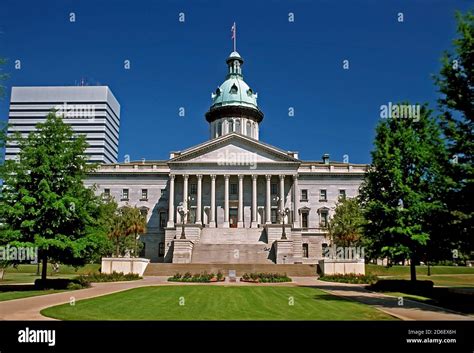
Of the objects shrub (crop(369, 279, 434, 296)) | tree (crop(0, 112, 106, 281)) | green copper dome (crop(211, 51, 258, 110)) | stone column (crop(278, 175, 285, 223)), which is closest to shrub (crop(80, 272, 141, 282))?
tree (crop(0, 112, 106, 281))

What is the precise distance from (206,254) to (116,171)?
30.9 m

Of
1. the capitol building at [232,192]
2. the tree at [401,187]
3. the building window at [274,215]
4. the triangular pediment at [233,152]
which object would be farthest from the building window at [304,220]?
the tree at [401,187]

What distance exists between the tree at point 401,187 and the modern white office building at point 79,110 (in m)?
132

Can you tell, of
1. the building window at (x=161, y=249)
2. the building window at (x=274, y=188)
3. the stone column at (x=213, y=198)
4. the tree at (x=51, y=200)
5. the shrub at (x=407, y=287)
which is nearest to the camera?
→ the shrub at (x=407, y=287)

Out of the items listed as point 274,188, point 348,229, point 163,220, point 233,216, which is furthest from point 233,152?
point 348,229

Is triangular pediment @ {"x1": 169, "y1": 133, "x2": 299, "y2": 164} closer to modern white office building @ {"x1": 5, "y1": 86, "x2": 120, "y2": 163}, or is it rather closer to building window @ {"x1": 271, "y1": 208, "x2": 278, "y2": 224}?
building window @ {"x1": 271, "y1": 208, "x2": 278, "y2": 224}

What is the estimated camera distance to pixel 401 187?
29.1 meters

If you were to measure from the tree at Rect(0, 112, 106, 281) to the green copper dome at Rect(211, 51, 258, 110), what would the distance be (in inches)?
2455

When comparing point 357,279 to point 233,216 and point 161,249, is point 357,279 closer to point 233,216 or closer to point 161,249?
point 233,216

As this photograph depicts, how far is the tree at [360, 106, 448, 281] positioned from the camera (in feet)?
93.7

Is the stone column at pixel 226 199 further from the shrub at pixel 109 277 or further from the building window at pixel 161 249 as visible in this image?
the shrub at pixel 109 277

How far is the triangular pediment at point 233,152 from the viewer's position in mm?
76000

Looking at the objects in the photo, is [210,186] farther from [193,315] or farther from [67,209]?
A: [193,315]
